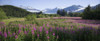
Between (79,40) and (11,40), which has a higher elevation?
(11,40)

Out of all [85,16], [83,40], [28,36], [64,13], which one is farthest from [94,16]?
[64,13]

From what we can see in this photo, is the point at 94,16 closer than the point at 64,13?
Yes

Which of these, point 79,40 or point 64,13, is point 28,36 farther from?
point 64,13

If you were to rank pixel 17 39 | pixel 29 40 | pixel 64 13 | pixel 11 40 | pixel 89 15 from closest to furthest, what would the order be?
pixel 17 39 < pixel 11 40 < pixel 29 40 < pixel 89 15 < pixel 64 13

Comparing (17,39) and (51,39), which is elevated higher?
(17,39)

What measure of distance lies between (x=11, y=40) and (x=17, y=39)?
0.45 metres

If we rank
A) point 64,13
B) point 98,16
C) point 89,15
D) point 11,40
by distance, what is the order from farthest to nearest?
1. point 64,13
2. point 89,15
3. point 98,16
4. point 11,40

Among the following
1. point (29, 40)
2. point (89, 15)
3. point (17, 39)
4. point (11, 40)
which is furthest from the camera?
point (89, 15)

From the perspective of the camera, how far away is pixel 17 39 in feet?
6.31

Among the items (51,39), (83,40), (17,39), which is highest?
(17,39)

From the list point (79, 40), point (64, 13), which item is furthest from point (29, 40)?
point (64, 13)

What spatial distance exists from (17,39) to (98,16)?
54.5ft

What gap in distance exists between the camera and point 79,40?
2566 millimetres

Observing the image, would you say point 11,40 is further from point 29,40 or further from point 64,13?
point 64,13
